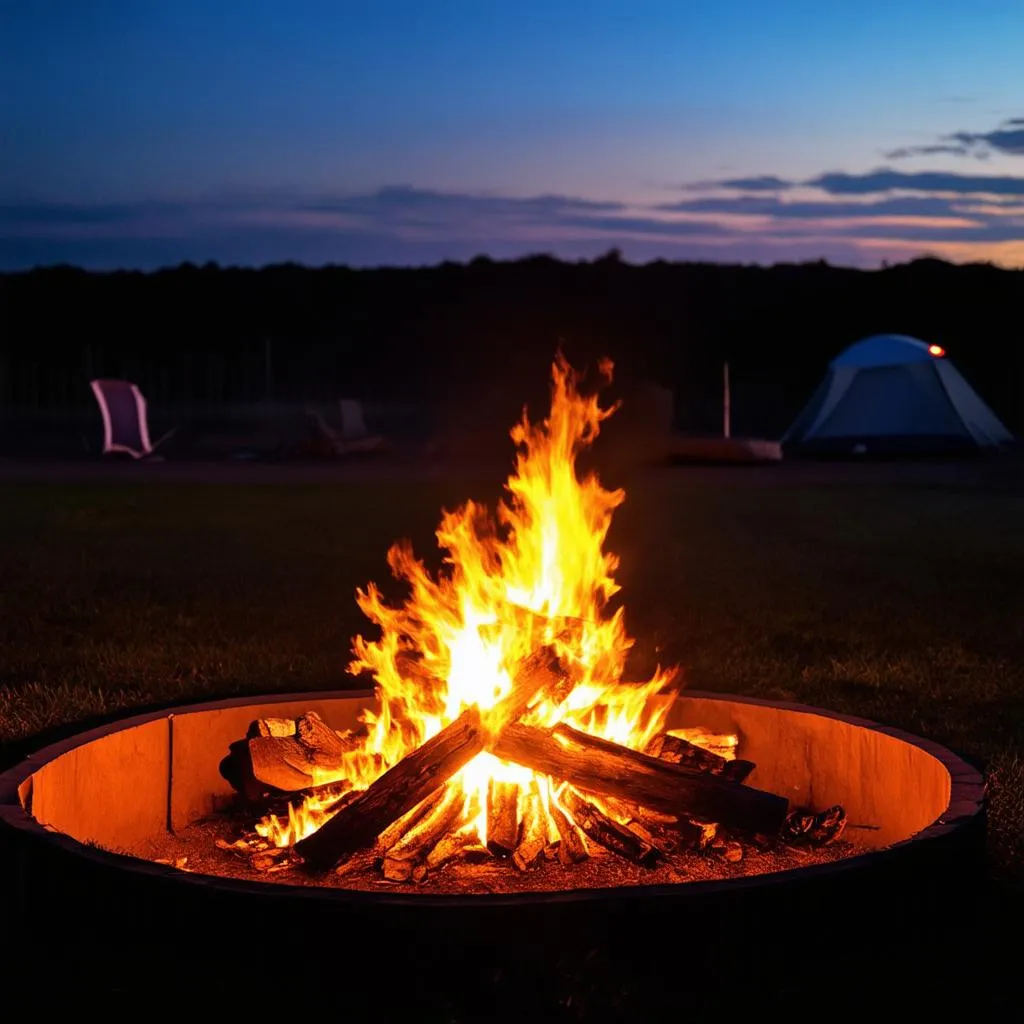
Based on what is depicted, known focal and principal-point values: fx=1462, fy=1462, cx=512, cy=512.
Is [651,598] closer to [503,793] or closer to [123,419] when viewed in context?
[503,793]

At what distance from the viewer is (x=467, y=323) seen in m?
60.5

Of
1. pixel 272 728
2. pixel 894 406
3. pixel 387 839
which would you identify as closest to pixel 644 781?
pixel 387 839

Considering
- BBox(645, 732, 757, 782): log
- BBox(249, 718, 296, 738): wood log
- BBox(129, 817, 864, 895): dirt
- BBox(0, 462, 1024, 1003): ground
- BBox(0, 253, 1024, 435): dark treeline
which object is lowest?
BBox(0, 462, 1024, 1003): ground

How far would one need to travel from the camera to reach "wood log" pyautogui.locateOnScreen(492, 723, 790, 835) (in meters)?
3.25

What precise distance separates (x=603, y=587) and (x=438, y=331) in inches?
2217

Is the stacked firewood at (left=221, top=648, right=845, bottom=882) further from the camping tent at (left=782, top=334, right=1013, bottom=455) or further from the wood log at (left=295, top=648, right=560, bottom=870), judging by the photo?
the camping tent at (left=782, top=334, right=1013, bottom=455)

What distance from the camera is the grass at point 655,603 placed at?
5480 mm

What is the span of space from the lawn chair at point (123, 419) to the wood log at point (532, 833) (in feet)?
60.0

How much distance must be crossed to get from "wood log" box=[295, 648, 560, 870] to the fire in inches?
5.6

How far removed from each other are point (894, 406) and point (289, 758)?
19262 millimetres

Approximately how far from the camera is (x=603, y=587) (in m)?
4.23

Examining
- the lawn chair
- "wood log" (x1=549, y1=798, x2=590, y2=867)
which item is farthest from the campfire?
the lawn chair

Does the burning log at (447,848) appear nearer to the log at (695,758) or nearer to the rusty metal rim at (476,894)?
the rusty metal rim at (476,894)

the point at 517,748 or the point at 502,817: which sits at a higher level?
the point at 517,748
